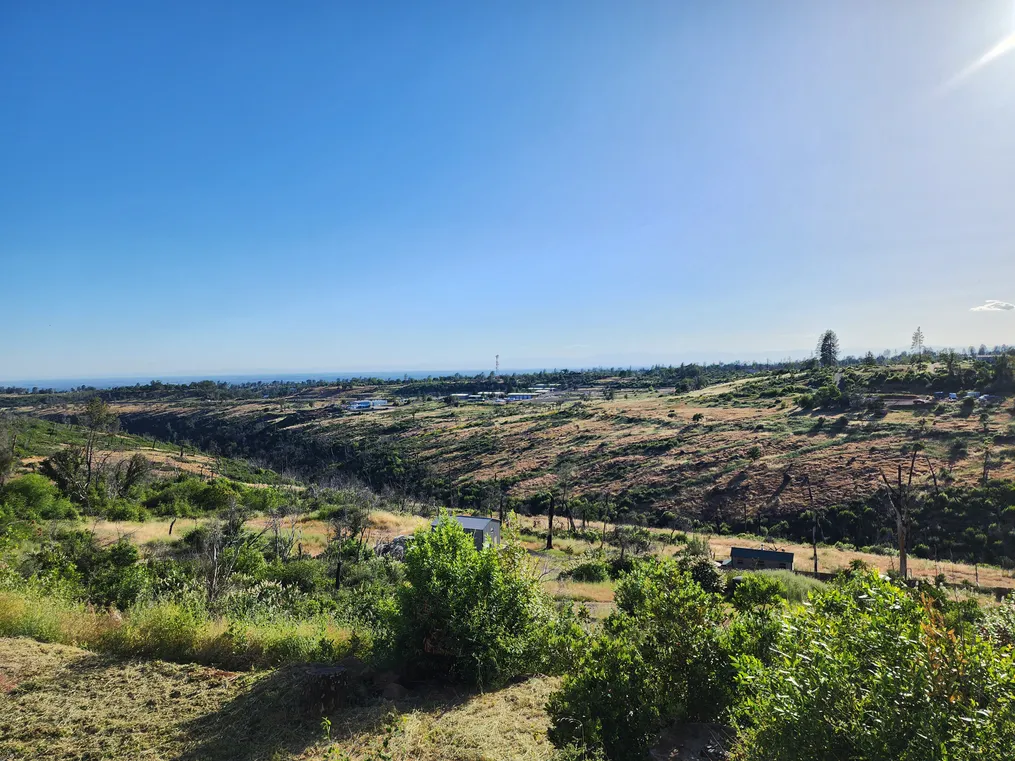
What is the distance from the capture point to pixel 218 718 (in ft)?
17.9

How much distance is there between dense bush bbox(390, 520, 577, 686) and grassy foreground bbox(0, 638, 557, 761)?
33cm

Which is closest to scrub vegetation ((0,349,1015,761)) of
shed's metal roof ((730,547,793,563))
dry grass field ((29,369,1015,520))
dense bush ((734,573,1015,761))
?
dense bush ((734,573,1015,761))

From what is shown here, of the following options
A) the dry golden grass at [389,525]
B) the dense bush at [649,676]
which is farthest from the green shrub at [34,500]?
the dense bush at [649,676]

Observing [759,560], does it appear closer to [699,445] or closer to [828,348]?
[699,445]

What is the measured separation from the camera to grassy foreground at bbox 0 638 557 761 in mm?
4875

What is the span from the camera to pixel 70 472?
2825 cm

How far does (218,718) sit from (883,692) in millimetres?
6211

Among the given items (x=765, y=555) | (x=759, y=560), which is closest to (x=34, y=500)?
(x=759, y=560)

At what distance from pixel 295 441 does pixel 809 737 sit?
3301 inches

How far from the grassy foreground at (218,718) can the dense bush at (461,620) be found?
1.09 feet

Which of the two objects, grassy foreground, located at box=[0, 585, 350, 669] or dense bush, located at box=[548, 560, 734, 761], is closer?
dense bush, located at box=[548, 560, 734, 761]

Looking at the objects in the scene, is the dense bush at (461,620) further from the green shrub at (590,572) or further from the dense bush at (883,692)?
the green shrub at (590,572)

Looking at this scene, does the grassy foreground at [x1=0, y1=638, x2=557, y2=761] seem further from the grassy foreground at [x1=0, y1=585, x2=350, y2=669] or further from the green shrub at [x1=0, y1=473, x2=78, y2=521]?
the green shrub at [x1=0, y1=473, x2=78, y2=521]

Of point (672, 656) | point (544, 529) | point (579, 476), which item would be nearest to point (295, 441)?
point (579, 476)
